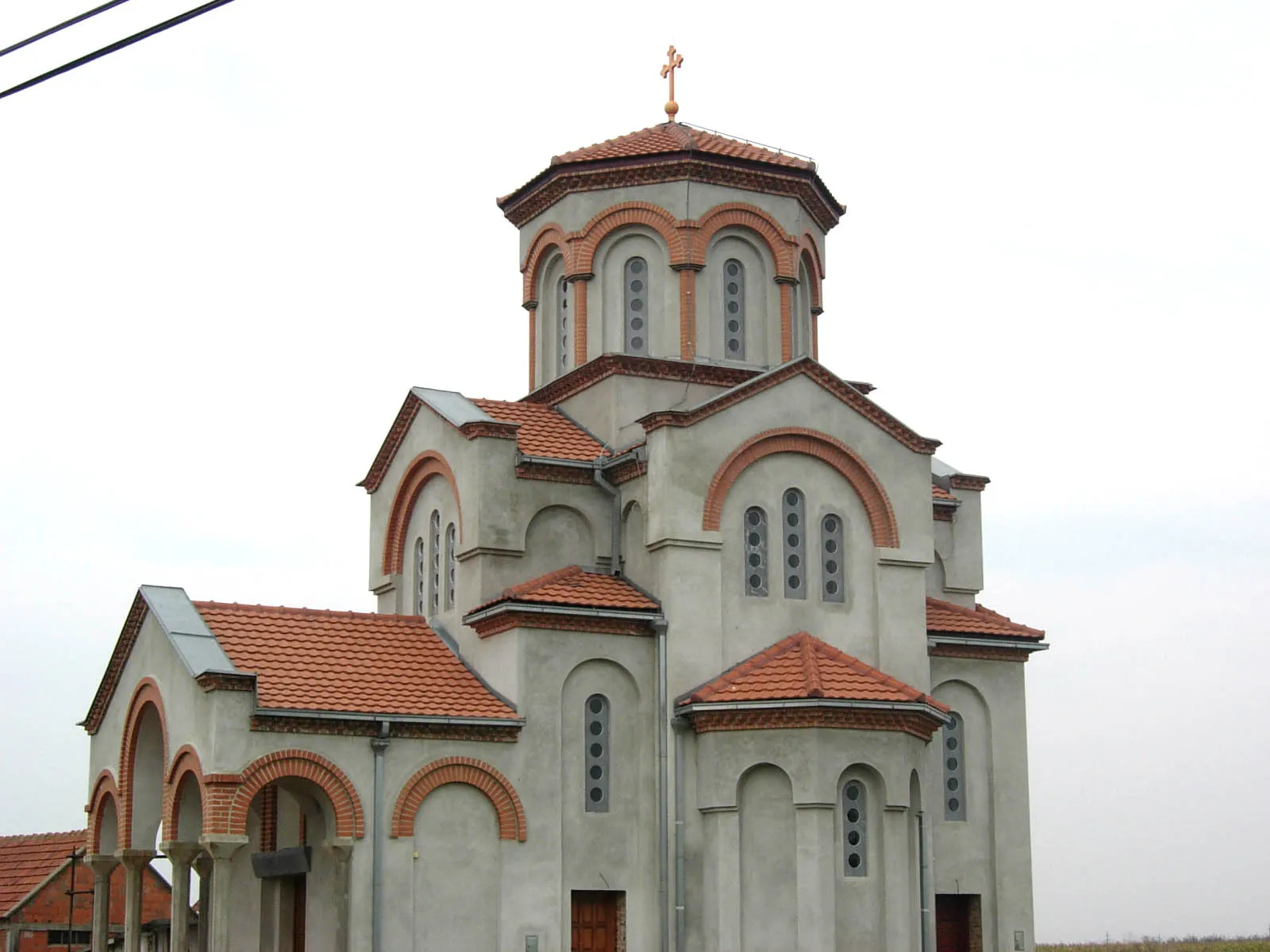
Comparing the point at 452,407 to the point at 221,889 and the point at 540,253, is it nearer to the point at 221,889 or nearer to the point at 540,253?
the point at 540,253

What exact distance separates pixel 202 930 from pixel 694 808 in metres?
7.99

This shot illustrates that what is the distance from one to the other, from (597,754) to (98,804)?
7450 mm

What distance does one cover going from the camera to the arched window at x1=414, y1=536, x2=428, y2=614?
28969 mm

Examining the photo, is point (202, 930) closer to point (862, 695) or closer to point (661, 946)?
point (661, 946)

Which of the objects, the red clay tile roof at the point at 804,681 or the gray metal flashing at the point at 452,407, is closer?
the red clay tile roof at the point at 804,681

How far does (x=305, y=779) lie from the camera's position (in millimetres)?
23750

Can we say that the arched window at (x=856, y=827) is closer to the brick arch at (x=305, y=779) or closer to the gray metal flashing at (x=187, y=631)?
the brick arch at (x=305, y=779)

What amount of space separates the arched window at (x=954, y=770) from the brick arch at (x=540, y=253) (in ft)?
31.0

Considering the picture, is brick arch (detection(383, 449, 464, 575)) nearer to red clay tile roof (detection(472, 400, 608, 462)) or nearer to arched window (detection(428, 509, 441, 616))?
arched window (detection(428, 509, 441, 616))

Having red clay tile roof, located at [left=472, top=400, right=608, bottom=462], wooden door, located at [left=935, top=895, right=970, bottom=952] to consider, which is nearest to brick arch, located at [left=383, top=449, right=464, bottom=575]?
red clay tile roof, located at [left=472, top=400, right=608, bottom=462]

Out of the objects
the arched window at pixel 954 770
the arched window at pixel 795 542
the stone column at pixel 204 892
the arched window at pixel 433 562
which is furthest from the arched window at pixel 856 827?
the stone column at pixel 204 892

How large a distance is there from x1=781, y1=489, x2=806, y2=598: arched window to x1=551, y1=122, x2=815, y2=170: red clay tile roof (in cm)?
601

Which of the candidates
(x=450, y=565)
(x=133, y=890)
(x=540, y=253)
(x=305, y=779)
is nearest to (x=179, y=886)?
(x=133, y=890)

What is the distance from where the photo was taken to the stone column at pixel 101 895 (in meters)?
26.0
